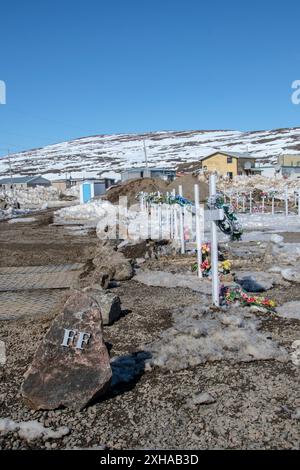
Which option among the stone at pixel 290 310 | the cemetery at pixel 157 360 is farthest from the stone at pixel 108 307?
the stone at pixel 290 310

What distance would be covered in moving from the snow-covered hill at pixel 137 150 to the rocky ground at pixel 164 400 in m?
75.9

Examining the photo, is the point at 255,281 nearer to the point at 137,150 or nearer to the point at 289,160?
the point at 289,160

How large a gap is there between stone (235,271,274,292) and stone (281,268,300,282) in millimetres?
233

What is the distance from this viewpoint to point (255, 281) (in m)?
8.55

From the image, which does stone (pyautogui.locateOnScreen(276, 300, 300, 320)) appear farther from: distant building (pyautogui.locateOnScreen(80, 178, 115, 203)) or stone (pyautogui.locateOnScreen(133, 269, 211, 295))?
distant building (pyautogui.locateOnScreen(80, 178, 115, 203))

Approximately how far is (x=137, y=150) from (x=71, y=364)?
403 feet

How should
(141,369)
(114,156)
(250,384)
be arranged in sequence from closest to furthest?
(250,384) → (141,369) → (114,156)

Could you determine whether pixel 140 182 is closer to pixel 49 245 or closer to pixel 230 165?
pixel 49 245

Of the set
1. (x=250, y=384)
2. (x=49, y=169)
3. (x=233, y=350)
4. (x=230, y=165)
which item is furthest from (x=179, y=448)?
(x=49, y=169)

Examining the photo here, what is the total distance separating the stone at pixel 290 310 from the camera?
658 cm

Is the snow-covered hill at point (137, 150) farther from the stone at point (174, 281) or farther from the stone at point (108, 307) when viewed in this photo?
the stone at point (108, 307)
